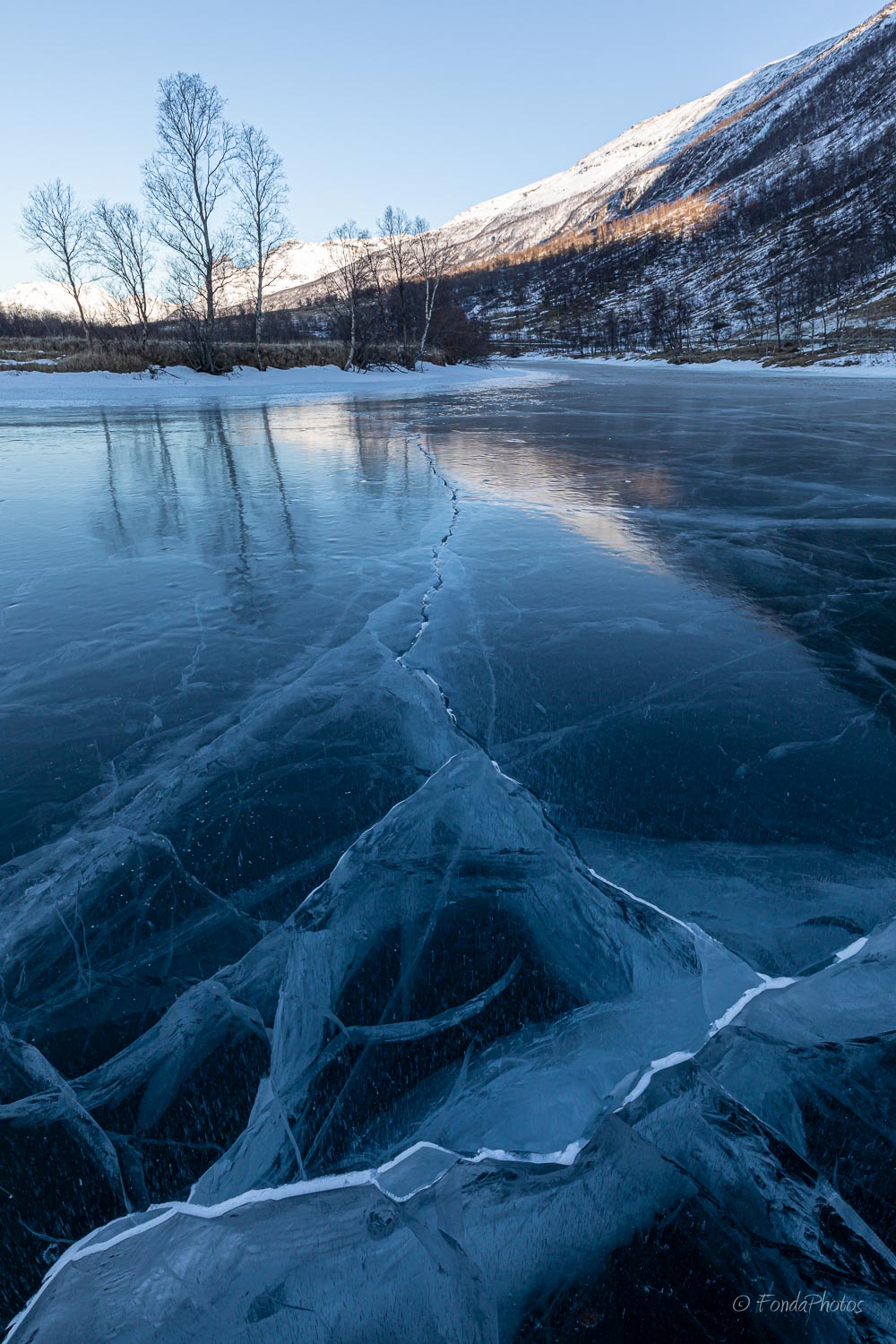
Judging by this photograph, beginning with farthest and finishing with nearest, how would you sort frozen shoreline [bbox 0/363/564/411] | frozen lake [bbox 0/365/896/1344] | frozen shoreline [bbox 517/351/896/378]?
frozen shoreline [bbox 517/351/896/378] → frozen shoreline [bbox 0/363/564/411] → frozen lake [bbox 0/365/896/1344]

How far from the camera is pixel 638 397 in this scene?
19734mm

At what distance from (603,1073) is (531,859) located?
67 cm

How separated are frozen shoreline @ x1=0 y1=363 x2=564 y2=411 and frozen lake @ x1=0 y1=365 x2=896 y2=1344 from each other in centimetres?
1877

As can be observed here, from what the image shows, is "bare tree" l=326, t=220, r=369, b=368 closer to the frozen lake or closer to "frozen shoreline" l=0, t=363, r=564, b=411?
"frozen shoreline" l=0, t=363, r=564, b=411

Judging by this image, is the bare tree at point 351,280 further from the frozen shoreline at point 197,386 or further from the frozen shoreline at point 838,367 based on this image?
the frozen shoreline at point 838,367

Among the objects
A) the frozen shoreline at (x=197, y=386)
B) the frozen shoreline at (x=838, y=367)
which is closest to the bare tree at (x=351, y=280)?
the frozen shoreline at (x=197, y=386)

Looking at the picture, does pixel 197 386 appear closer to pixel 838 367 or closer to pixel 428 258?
pixel 428 258

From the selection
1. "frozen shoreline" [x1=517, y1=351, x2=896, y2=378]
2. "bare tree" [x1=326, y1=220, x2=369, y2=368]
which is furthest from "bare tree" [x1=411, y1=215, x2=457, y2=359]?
"frozen shoreline" [x1=517, y1=351, x2=896, y2=378]

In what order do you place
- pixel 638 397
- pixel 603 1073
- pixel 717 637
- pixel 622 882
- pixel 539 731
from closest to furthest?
1. pixel 603 1073
2. pixel 622 882
3. pixel 539 731
4. pixel 717 637
5. pixel 638 397

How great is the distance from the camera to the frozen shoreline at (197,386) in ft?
64.6

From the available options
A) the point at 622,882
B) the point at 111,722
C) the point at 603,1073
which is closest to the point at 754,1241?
the point at 603,1073

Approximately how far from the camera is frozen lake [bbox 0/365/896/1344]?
3.97ft

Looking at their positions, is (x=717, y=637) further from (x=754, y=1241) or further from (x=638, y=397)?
(x=638, y=397)

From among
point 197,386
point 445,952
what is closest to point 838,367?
point 197,386
